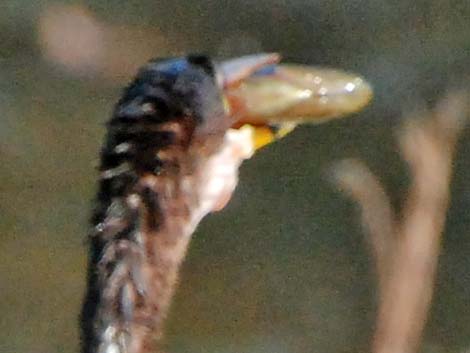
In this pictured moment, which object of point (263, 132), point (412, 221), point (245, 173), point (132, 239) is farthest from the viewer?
point (245, 173)

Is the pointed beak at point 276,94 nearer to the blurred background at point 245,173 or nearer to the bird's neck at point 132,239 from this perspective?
the bird's neck at point 132,239


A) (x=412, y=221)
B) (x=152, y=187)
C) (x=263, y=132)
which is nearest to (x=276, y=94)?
(x=263, y=132)

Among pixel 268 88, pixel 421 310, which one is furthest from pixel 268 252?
Answer: pixel 268 88

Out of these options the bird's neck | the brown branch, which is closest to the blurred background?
the brown branch

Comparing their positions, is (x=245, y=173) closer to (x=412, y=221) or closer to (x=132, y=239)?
(x=412, y=221)

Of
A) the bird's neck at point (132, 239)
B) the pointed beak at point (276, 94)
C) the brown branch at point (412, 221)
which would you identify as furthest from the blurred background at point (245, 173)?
the bird's neck at point (132, 239)
